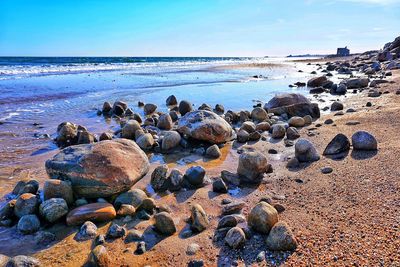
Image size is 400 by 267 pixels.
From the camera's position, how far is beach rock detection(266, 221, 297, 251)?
2453 mm

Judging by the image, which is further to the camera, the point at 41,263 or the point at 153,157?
the point at 153,157

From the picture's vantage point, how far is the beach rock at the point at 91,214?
3.08 metres

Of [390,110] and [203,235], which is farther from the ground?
[390,110]

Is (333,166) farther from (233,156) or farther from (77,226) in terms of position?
(77,226)

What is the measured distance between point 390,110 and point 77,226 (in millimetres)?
6127

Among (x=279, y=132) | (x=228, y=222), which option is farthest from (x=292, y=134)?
(x=228, y=222)

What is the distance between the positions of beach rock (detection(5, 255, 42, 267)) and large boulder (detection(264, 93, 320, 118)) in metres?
6.26

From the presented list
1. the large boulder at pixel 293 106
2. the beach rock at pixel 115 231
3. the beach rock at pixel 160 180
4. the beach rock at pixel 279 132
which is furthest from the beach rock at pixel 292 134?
the beach rock at pixel 115 231

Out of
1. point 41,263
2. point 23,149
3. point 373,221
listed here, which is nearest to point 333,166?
point 373,221

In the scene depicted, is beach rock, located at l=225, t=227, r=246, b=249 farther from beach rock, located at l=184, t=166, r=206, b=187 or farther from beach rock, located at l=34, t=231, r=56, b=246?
beach rock, located at l=34, t=231, r=56, b=246

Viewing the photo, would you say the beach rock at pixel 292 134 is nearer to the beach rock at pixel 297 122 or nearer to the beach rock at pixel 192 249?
the beach rock at pixel 297 122

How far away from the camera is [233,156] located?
16.5ft

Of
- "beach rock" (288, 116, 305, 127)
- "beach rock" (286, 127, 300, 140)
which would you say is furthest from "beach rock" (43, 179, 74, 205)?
"beach rock" (288, 116, 305, 127)

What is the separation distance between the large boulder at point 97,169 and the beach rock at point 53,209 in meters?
0.33
